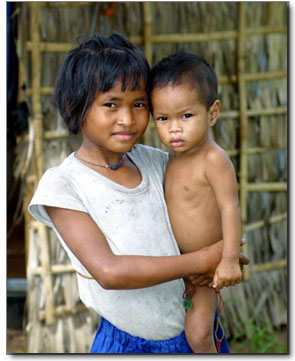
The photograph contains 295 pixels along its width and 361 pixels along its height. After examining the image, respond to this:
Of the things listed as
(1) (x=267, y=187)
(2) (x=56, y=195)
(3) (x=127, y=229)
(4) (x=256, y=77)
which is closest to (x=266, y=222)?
(1) (x=267, y=187)

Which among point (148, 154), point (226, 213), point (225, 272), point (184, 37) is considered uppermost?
point (184, 37)

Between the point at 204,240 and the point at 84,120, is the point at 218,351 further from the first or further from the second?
the point at 84,120

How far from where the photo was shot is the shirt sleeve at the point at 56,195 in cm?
116

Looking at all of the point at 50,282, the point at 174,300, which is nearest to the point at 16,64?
the point at 50,282

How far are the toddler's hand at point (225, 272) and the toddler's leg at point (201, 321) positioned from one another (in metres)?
0.07

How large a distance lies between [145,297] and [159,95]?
15.7 inches

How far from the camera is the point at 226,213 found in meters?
1.23

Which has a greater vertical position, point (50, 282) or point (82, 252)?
point (82, 252)

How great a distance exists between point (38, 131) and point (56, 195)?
4.10 ft

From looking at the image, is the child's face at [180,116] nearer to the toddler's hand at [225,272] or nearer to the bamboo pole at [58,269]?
the toddler's hand at [225,272]

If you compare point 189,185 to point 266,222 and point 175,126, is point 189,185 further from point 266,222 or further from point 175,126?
point 266,222

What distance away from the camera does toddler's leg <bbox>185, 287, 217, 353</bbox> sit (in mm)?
1257

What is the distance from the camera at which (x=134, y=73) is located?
1.19 meters

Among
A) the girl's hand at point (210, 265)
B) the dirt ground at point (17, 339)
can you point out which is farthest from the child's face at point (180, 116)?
the dirt ground at point (17, 339)
